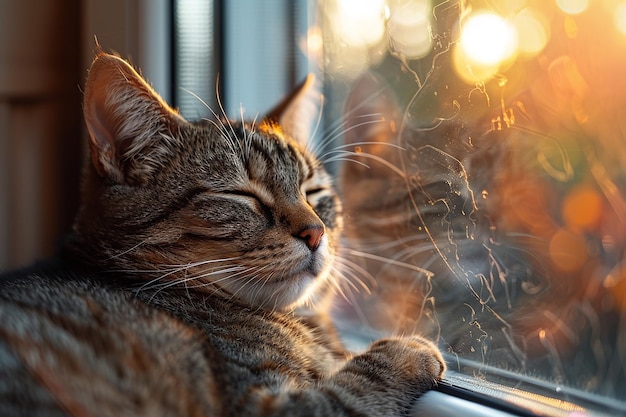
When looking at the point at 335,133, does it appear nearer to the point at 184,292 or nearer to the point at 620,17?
the point at 184,292

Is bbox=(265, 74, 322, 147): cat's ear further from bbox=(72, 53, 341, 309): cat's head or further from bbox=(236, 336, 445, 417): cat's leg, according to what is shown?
bbox=(236, 336, 445, 417): cat's leg

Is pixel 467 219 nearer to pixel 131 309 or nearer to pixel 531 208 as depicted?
pixel 531 208

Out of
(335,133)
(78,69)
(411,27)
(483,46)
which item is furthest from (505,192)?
(78,69)

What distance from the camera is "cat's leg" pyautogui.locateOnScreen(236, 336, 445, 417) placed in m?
0.78

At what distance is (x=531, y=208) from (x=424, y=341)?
0.28 meters

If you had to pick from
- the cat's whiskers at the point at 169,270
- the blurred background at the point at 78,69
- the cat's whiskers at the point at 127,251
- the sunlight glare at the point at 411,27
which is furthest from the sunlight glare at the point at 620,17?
the blurred background at the point at 78,69

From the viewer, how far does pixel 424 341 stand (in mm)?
993

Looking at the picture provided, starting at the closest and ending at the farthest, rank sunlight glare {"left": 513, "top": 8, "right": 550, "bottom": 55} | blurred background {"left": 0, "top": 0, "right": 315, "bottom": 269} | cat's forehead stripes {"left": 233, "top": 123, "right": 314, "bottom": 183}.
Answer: sunlight glare {"left": 513, "top": 8, "right": 550, "bottom": 55} → cat's forehead stripes {"left": 233, "top": 123, "right": 314, "bottom": 183} → blurred background {"left": 0, "top": 0, "right": 315, "bottom": 269}

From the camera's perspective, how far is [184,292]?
0.98 m

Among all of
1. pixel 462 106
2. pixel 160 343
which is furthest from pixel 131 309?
pixel 462 106

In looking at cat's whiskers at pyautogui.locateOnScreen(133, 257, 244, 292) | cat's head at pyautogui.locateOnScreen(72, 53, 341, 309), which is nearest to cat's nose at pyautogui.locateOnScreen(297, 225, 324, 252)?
cat's head at pyautogui.locateOnScreen(72, 53, 341, 309)

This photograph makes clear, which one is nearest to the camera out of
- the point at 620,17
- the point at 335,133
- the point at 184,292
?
the point at 620,17

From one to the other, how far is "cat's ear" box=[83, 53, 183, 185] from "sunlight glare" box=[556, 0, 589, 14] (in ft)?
2.07

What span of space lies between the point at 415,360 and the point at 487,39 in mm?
508
